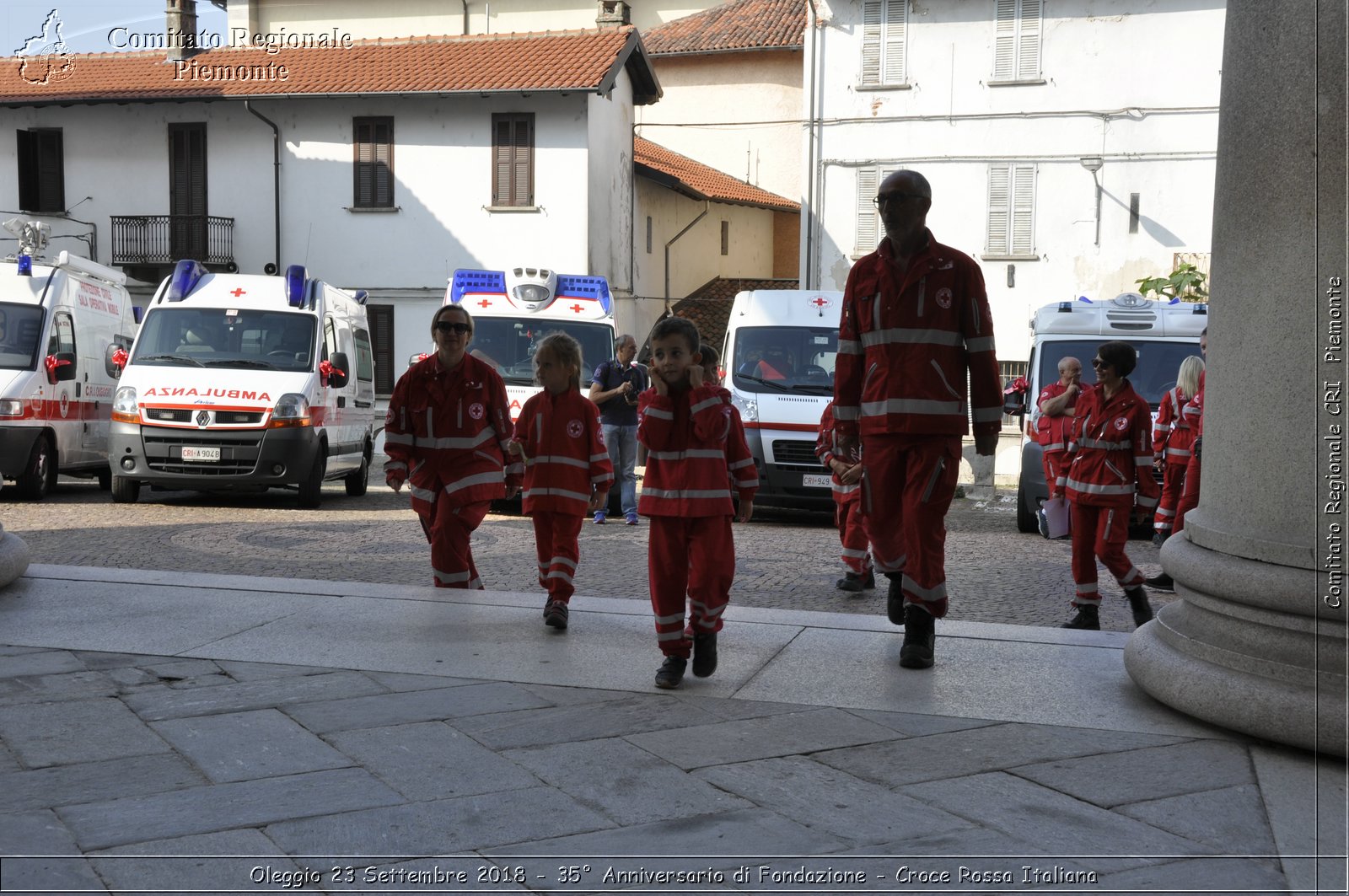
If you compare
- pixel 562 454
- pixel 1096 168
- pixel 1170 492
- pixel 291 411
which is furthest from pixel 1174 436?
pixel 1096 168

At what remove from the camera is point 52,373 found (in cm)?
1560

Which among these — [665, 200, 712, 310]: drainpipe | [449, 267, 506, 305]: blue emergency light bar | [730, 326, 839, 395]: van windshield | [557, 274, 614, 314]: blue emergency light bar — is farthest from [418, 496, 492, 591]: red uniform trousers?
[665, 200, 712, 310]: drainpipe

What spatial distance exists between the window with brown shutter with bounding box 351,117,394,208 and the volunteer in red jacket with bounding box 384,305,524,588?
2339 centimetres

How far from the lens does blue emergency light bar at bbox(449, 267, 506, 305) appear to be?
53.1ft

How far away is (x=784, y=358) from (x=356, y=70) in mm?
17854

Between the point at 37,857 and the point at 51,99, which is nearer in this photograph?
the point at 37,857

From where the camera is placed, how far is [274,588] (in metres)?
7.24

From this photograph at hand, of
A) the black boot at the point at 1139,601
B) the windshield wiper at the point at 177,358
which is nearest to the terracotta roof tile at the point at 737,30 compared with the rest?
the windshield wiper at the point at 177,358

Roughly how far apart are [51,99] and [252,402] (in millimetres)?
19002

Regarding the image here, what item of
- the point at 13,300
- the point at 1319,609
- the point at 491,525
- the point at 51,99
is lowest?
the point at 491,525

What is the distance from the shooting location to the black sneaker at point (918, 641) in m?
5.55

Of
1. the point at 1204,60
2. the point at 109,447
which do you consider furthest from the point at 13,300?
the point at 1204,60

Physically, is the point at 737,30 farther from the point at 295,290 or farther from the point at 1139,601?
the point at 1139,601

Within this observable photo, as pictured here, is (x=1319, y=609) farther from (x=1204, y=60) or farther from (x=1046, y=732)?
(x=1204, y=60)
